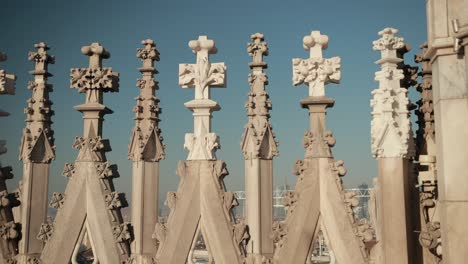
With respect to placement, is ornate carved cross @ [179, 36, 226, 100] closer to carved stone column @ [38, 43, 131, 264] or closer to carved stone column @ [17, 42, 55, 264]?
carved stone column @ [38, 43, 131, 264]

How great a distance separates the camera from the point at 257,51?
8055 mm

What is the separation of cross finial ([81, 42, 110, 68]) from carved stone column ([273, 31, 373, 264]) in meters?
3.03

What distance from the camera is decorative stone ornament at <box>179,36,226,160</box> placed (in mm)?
6199

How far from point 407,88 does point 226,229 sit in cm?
334

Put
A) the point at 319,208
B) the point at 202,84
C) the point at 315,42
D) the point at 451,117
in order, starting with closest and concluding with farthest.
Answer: the point at 451,117, the point at 319,208, the point at 315,42, the point at 202,84

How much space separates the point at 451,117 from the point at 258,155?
4144 mm

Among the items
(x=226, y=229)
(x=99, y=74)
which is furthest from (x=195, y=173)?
(x=99, y=74)

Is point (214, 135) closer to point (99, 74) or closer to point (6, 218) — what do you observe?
point (99, 74)

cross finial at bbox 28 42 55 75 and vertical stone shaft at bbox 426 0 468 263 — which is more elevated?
Result: cross finial at bbox 28 42 55 75

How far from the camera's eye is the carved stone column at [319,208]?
562cm

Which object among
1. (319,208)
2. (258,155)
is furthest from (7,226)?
(319,208)

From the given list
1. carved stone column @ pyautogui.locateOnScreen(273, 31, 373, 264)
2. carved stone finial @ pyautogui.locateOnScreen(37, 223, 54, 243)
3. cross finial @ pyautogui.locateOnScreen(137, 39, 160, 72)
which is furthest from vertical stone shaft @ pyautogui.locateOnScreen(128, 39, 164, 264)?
carved stone column @ pyautogui.locateOnScreen(273, 31, 373, 264)

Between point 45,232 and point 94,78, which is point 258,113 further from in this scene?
point 45,232

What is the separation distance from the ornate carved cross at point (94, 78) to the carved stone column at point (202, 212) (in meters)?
1.38
